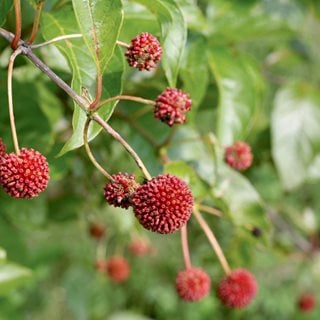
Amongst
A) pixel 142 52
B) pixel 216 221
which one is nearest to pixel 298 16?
pixel 216 221

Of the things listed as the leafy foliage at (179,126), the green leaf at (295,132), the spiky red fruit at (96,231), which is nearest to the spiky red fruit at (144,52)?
the leafy foliage at (179,126)

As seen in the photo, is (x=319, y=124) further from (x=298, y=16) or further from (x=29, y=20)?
(x=29, y=20)

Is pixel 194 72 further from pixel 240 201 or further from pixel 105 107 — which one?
pixel 105 107

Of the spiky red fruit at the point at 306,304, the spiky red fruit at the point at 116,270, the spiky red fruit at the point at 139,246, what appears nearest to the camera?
the spiky red fruit at the point at 116,270

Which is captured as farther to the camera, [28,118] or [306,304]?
[306,304]

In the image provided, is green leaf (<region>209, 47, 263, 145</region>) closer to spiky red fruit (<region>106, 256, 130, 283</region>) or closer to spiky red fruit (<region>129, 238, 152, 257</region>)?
spiky red fruit (<region>106, 256, 130, 283</region>)

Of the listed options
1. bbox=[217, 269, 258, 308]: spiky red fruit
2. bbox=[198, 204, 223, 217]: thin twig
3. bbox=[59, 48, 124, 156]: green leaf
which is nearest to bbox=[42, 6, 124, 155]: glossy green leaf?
bbox=[59, 48, 124, 156]: green leaf

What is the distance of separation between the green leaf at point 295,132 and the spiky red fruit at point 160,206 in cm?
90

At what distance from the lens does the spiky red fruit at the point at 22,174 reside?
3.13 ft

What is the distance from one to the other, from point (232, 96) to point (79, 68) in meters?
0.59

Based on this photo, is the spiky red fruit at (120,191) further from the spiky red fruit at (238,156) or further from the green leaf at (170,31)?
the spiky red fruit at (238,156)

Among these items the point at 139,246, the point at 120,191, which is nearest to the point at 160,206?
the point at 120,191

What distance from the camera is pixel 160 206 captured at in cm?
94

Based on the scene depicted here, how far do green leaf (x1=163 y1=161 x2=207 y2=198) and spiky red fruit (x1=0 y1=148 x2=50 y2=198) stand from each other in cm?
41
